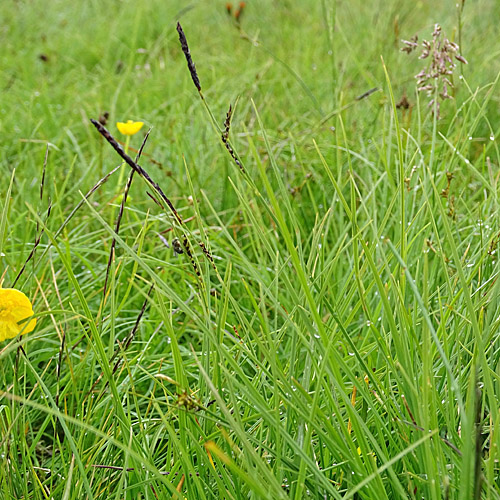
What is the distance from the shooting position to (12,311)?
76 centimetres

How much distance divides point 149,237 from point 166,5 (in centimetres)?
323

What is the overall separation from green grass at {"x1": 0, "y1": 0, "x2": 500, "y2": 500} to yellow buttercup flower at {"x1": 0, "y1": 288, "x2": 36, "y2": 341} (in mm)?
35

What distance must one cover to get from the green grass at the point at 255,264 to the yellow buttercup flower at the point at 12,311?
0.04 m

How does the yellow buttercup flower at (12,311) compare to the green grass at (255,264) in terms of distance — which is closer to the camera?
the green grass at (255,264)

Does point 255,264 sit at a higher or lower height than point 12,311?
lower

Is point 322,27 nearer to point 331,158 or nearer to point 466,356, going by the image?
point 331,158

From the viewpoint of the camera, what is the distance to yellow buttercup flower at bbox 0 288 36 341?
0.75 metres

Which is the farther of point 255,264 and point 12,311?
point 255,264

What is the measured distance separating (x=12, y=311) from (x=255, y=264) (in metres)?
0.66

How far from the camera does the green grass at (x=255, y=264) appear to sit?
645 millimetres

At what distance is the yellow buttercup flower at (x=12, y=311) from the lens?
75cm

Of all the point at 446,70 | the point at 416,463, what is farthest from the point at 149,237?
the point at 416,463

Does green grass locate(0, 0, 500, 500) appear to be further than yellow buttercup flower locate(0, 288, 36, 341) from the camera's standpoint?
No

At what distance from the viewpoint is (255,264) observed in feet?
4.37
